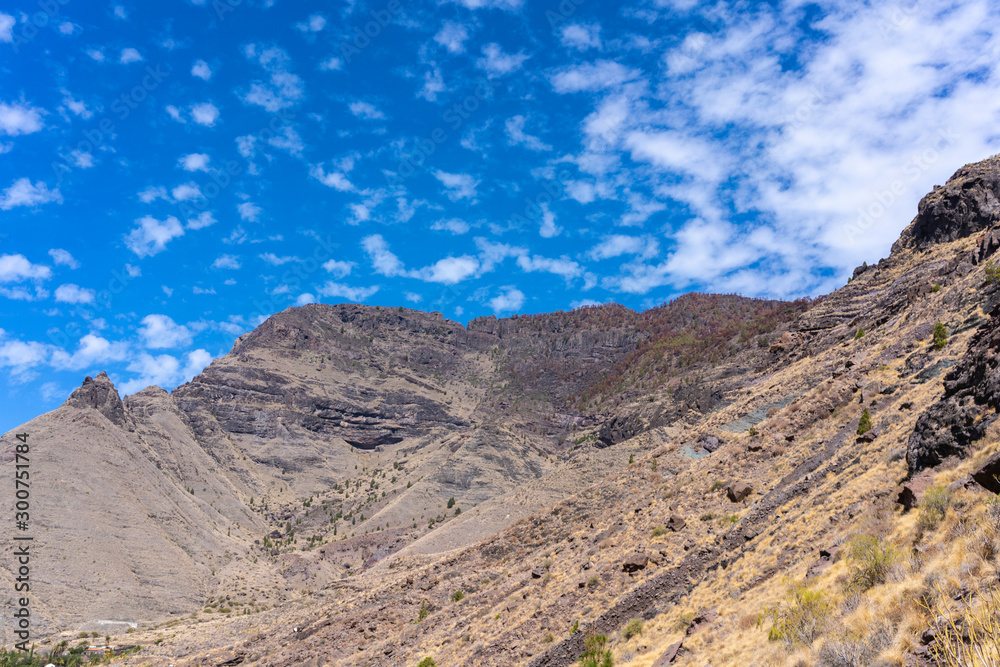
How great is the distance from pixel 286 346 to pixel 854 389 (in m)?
138

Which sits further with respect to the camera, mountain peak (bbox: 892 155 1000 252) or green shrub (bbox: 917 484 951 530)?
mountain peak (bbox: 892 155 1000 252)

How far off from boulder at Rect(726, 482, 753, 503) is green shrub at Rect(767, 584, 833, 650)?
12.6m

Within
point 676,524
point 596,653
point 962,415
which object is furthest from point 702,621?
point 676,524

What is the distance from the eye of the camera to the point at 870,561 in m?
11.7

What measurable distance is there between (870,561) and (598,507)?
27326 mm

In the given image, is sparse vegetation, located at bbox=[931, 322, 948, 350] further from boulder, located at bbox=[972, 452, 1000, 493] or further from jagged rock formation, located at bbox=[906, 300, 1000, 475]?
boulder, located at bbox=[972, 452, 1000, 493]

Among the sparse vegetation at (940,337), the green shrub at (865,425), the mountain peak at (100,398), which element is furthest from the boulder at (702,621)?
the mountain peak at (100,398)

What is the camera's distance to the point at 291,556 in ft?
237

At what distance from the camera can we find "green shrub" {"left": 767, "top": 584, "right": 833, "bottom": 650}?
1106 centimetres

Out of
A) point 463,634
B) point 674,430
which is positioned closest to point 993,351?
point 463,634

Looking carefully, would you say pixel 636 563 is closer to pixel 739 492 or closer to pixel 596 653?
pixel 596 653

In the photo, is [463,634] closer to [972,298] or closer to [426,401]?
[972,298]

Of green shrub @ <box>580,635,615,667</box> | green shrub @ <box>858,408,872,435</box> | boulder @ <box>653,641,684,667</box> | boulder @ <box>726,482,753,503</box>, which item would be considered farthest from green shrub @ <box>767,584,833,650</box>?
boulder @ <box>726,482,753,503</box>

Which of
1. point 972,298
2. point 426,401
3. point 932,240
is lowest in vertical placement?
point 972,298
